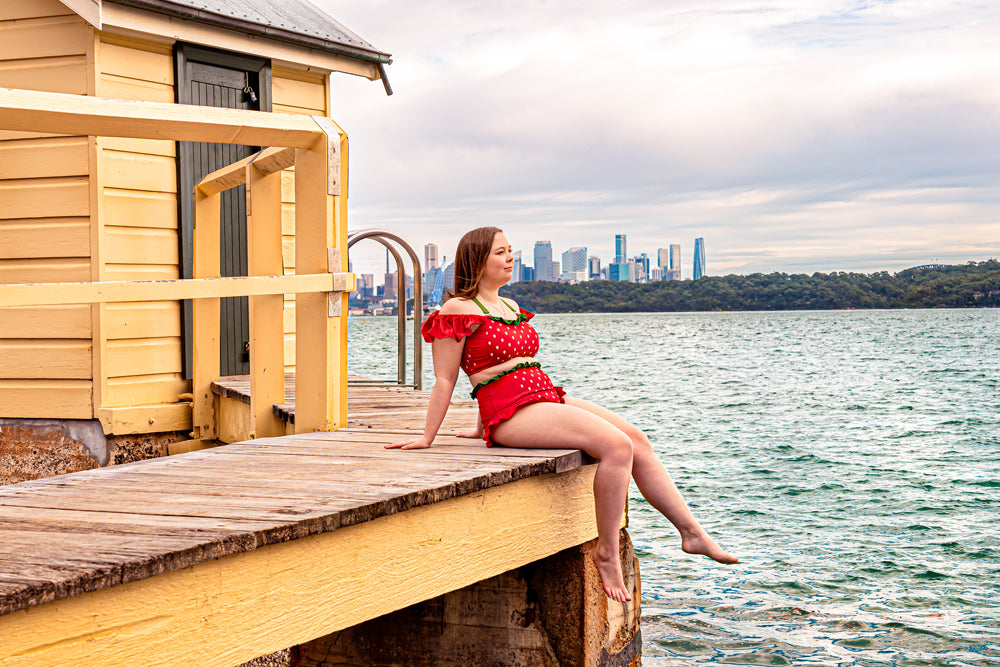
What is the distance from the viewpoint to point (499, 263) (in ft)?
13.1

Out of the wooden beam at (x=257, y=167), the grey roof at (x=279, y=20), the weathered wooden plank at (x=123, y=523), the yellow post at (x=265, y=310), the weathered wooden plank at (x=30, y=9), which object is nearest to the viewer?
the weathered wooden plank at (x=123, y=523)

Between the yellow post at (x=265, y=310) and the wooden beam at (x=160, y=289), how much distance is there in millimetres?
576

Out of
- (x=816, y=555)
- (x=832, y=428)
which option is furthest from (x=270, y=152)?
(x=832, y=428)

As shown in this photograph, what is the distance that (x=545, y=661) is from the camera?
3906 mm

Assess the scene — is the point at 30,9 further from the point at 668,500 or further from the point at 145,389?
the point at 668,500

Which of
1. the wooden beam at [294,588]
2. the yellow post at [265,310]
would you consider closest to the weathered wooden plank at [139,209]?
the yellow post at [265,310]

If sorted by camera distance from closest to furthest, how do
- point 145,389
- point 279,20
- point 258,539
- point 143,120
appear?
point 258,539, point 143,120, point 145,389, point 279,20

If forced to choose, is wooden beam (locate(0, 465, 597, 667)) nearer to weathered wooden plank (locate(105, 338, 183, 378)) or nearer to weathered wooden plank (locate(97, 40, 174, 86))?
weathered wooden plank (locate(105, 338, 183, 378))

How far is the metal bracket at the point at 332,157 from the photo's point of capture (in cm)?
418

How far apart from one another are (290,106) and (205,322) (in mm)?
2275

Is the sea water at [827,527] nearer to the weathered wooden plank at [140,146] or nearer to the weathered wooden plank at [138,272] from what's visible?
the weathered wooden plank at [138,272]

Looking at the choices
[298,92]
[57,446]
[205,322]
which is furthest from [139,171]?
[57,446]

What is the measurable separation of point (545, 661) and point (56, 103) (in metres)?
2.97

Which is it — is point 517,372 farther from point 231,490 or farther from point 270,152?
point 270,152
